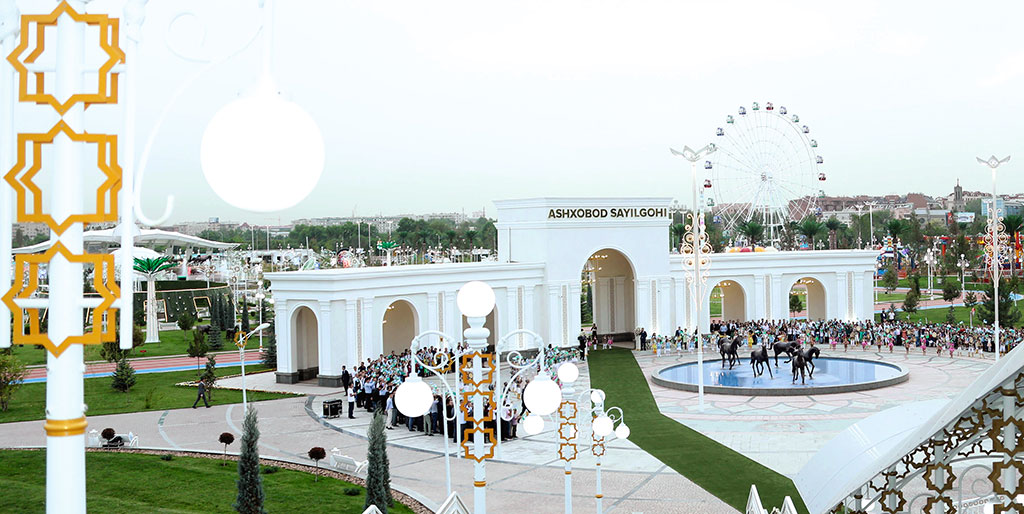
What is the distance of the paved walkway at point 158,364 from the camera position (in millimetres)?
35969

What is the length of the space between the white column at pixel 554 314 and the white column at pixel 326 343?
1028cm

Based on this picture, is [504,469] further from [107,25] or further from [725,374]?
[107,25]

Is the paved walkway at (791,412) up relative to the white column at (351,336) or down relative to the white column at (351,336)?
down

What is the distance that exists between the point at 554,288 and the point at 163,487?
22.8 m

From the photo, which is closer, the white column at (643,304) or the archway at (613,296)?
the white column at (643,304)

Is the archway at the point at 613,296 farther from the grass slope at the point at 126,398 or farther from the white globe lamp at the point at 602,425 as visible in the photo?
the white globe lamp at the point at 602,425

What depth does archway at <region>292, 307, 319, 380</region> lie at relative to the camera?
31981 millimetres

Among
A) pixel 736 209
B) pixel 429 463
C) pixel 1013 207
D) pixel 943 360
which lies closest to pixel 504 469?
pixel 429 463

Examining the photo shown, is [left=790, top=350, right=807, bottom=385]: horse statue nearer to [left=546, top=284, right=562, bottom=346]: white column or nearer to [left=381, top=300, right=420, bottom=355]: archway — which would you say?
[left=546, top=284, right=562, bottom=346]: white column

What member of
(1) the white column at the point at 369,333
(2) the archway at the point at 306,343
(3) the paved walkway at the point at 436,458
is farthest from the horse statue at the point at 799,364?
(2) the archway at the point at 306,343

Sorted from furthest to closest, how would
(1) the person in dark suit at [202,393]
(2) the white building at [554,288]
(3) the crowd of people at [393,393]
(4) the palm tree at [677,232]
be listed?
(4) the palm tree at [677,232] → (2) the white building at [554,288] → (1) the person in dark suit at [202,393] → (3) the crowd of people at [393,393]

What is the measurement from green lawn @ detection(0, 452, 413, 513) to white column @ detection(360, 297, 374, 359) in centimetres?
1218

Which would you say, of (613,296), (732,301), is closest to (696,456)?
(613,296)

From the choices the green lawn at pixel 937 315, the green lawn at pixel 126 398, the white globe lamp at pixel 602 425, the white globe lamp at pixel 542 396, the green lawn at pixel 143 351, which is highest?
the white globe lamp at pixel 542 396
